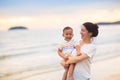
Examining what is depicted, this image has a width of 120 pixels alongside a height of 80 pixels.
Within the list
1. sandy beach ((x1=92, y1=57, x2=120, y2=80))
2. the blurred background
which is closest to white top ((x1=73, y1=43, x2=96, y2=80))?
the blurred background

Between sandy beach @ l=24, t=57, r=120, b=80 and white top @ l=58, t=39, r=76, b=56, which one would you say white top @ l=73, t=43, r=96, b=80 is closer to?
white top @ l=58, t=39, r=76, b=56

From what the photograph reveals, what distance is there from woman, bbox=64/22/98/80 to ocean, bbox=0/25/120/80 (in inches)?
66.4

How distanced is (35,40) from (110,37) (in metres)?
1.17

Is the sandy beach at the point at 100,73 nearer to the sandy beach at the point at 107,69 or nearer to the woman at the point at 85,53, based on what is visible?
the sandy beach at the point at 107,69

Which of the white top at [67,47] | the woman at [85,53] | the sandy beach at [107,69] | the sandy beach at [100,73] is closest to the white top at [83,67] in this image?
the woman at [85,53]

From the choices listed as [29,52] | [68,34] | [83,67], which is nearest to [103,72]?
[29,52]

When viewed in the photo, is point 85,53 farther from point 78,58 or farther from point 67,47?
point 67,47

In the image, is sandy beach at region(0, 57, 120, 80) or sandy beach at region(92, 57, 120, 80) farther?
sandy beach at region(92, 57, 120, 80)

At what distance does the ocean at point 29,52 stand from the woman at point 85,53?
1687 millimetres

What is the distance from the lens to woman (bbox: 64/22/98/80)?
215 centimetres

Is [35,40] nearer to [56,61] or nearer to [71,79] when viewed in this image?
[56,61]

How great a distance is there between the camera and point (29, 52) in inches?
164

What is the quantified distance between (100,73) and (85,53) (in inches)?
88.0

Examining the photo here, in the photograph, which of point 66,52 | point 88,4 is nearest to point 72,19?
point 88,4
